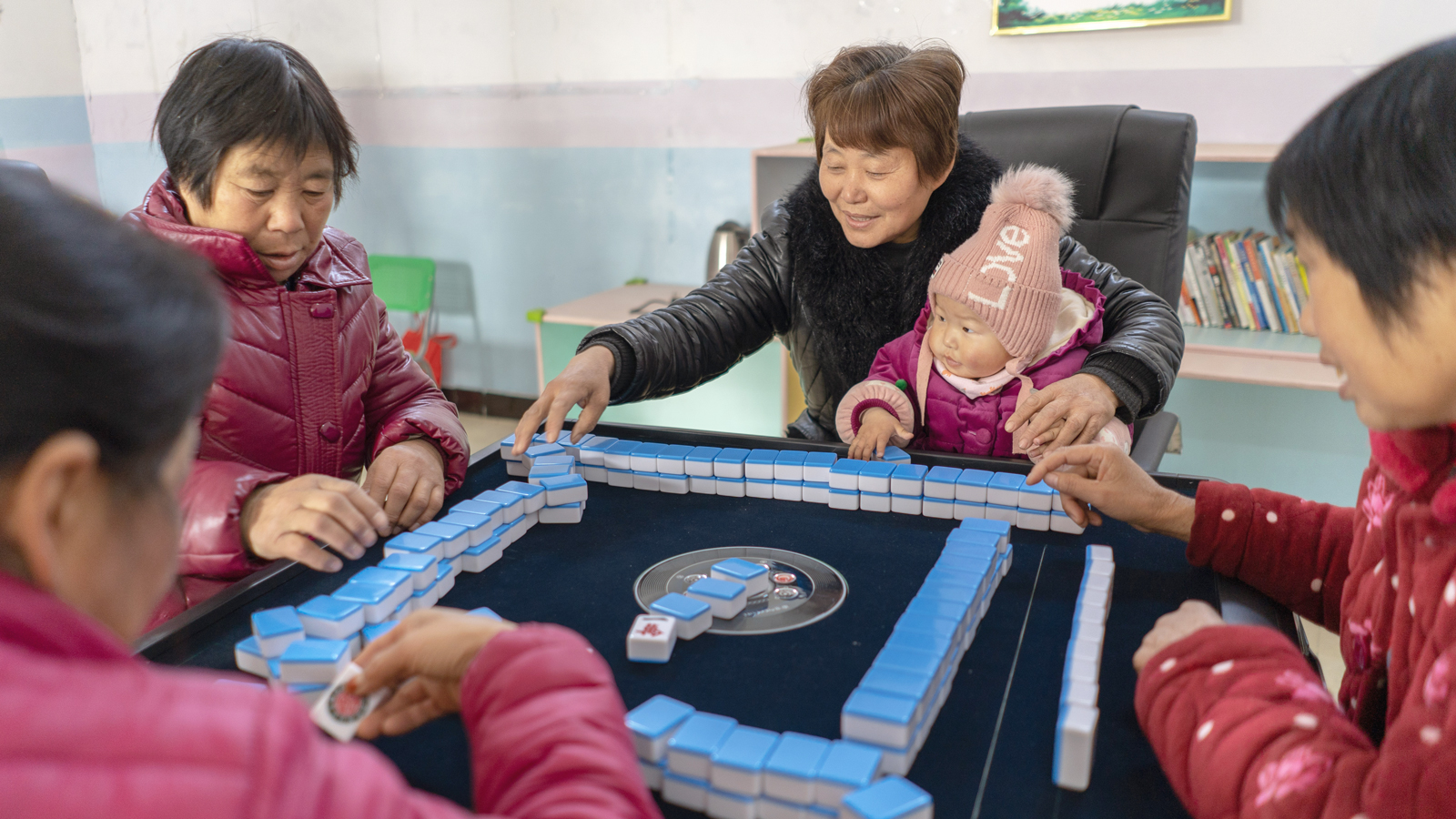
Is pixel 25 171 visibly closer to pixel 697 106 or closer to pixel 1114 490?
pixel 1114 490

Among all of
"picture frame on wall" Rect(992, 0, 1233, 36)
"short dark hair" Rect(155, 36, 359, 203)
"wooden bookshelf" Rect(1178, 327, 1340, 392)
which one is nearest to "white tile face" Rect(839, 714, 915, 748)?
"short dark hair" Rect(155, 36, 359, 203)

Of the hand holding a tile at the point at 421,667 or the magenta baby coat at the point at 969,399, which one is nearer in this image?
the hand holding a tile at the point at 421,667

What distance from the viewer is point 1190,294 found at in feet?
9.69

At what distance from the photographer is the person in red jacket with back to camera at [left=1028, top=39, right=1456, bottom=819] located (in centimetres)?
66

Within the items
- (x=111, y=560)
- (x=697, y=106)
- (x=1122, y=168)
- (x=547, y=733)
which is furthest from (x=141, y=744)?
(x=697, y=106)

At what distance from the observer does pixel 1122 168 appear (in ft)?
6.61

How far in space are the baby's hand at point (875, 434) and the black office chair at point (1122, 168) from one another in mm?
728

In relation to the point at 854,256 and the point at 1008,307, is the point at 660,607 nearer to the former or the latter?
the point at 1008,307

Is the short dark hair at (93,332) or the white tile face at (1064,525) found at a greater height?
the short dark hair at (93,332)

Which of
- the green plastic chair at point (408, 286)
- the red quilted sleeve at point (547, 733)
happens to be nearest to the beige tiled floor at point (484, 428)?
the green plastic chair at point (408, 286)

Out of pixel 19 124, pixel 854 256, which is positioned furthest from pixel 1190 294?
pixel 19 124

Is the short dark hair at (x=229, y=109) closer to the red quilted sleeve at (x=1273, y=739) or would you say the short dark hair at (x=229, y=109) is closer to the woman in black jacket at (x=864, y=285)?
the woman in black jacket at (x=864, y=285)

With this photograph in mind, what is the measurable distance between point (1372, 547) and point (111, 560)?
3.35 ft

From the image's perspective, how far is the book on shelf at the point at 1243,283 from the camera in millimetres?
2783
